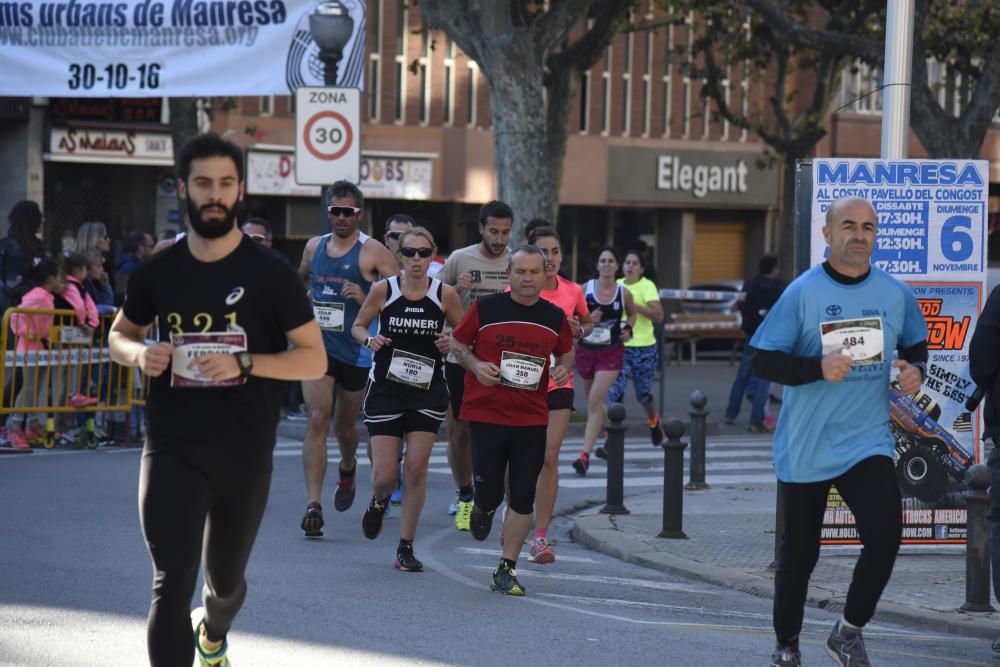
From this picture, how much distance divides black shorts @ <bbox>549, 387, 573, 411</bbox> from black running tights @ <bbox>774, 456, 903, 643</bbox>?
353 cm

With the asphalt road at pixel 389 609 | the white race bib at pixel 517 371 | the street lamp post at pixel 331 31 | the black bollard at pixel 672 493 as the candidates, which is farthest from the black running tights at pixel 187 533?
the street lamp post at pixel 331 31

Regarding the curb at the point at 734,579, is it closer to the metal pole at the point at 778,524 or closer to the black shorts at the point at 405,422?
the metal pole at the point at 778,524

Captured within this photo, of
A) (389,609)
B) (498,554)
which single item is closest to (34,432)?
(498,554)

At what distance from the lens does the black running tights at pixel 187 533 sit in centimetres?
500

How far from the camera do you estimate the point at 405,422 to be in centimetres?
900

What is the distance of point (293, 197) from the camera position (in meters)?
33.6

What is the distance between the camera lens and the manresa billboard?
38906 millimetres

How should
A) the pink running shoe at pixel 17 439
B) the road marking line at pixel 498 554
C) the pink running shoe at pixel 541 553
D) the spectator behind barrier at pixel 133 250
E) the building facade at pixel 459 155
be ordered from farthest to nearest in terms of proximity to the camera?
the building facade at pixel 459 155
the spectator behind barrier at pixel 133 250
the pink running shoe at pixel 17 439
the road marking line at pixel 498 554
the pink running shoe at pixel 541 553

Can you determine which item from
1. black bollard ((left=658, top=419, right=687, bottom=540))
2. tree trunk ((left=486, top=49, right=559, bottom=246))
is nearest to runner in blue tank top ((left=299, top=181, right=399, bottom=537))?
black bollard ((left=658, top=419, right=687, bottom=540))

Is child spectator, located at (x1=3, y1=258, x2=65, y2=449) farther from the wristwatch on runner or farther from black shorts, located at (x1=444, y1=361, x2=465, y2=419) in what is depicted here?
the wristwatch on runner

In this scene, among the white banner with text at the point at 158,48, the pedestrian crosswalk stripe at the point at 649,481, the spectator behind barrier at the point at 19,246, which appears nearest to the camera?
the pedestrian crosswalk stripe at the point at 649,481

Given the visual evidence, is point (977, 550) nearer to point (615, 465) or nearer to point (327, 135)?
point (615, 465)

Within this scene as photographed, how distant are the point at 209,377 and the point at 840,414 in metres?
2.50

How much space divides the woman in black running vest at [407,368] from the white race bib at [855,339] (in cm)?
311
